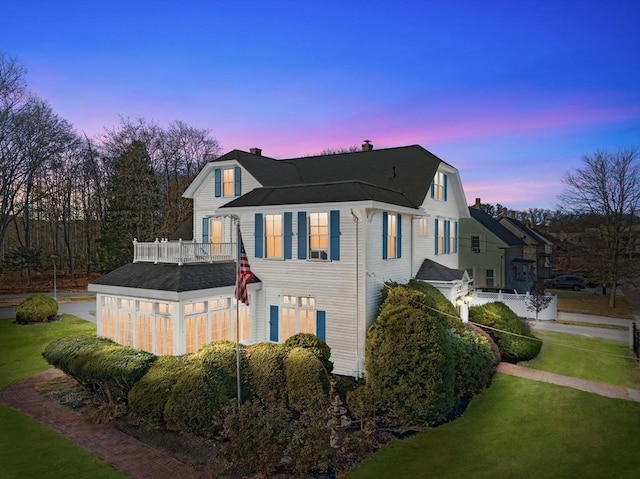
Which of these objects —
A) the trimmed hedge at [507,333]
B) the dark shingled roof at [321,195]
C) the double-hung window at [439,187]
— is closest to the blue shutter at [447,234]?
the double-hung window at [439,187]

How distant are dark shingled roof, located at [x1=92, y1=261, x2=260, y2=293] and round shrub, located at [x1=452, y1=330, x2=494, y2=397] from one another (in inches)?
314

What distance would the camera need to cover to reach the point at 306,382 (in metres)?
11.1

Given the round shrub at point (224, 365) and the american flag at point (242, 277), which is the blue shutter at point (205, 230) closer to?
the round shrub at point (224, 365)

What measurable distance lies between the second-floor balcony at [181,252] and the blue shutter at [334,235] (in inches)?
200

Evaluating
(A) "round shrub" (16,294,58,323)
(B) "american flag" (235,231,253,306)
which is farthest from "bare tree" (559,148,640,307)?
(A) "round shrub" (16,294,58,323)

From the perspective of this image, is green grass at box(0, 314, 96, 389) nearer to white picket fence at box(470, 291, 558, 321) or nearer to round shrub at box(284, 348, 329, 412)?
round shrub at box(284, 348, 329, 412)

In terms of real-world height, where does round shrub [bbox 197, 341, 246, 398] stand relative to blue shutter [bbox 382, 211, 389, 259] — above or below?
below

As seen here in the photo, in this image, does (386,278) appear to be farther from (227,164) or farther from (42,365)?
(42,365)

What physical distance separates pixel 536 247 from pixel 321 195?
3699 centimetres

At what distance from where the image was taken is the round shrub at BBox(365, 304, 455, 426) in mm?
10789

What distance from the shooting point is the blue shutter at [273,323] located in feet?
52.6

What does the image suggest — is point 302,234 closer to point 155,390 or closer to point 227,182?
point 227,182

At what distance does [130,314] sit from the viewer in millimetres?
15086

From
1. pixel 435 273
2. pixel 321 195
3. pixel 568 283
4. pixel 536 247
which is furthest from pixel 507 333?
pixel 536 247
